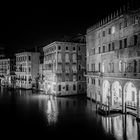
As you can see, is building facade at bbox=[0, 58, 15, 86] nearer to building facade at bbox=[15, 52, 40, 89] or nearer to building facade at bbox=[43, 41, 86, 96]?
building facade at bbox=[15, 52, 40, 89]

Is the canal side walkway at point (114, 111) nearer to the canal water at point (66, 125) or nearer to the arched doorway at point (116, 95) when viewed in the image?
the canal water at point (66, 125)

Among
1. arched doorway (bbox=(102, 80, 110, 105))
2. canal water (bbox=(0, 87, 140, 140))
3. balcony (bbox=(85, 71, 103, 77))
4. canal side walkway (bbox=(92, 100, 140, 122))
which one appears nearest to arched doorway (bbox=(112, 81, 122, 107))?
arched doorway (bbox=(102, 80, 110, 105))

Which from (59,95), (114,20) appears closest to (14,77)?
(59,95)

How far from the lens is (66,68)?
196ft

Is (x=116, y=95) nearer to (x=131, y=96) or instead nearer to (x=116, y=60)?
(x=131, y=96)

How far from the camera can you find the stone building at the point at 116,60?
109ft

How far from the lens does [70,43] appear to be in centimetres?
5991

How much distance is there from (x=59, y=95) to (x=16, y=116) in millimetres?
23661

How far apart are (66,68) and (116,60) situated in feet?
77.5

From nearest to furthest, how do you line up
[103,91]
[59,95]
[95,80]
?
1. [103,91]
2. [95,80]
3. [59,95]

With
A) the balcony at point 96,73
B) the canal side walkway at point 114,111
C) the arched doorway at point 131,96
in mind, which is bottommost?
the canal side walkway at point 114,111

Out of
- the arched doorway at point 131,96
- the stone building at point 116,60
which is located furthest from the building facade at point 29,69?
the arched doorway at point 131,96

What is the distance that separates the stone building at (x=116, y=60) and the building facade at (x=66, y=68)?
9154mm

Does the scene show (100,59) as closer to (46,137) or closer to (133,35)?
(133,35)
